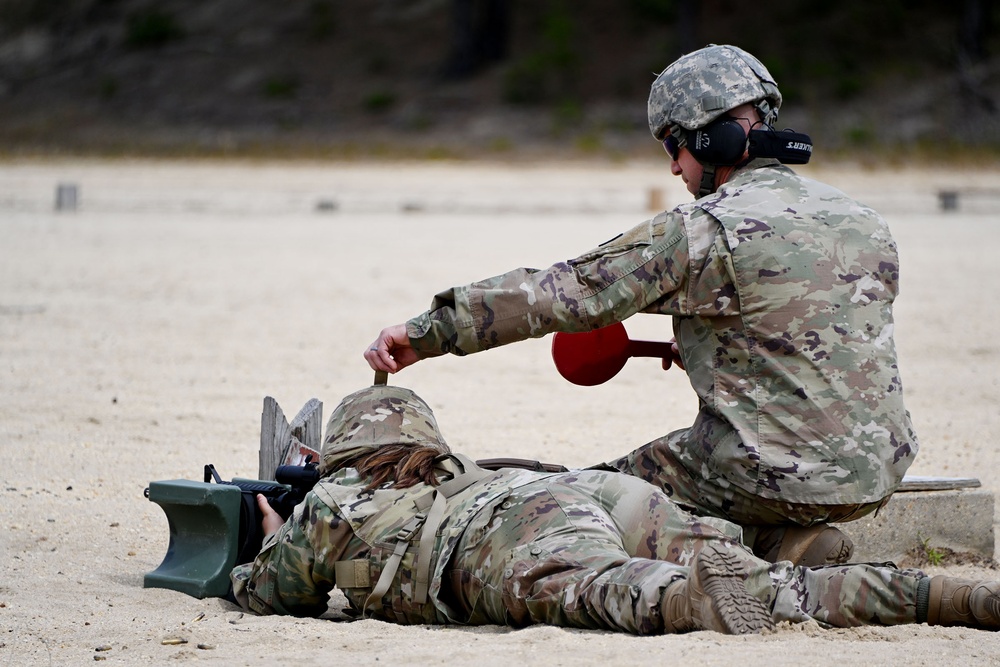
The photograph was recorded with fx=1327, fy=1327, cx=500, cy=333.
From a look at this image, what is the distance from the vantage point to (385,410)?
3.79 m

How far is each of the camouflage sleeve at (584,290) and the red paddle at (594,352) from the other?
0.64m

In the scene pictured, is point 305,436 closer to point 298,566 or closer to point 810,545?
point 298,566

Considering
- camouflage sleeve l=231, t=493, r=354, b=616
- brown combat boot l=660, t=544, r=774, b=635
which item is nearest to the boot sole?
brown combat boot l=660, t=544, r=774, b=635

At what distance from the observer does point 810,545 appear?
3.70 meters

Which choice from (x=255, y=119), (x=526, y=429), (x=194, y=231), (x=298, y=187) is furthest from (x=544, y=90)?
(x=526, y=429)

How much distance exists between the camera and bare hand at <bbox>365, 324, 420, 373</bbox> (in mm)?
3680

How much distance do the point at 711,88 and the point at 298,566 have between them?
5.77 feet

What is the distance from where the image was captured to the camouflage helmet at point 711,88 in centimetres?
373

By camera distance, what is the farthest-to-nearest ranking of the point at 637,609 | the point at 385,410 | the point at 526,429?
1. the point at 526,429
2. the point at 385,410
3. the point at 637,609

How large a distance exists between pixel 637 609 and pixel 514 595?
1.10ft

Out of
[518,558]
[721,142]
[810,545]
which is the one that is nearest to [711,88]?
[721,142]

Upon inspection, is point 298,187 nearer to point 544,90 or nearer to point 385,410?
point 544,90

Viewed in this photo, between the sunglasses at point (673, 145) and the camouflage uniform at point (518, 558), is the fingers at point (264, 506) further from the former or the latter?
the sunglasses at point (673, 145)

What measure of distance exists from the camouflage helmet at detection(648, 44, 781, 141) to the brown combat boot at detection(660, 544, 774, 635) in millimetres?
1256
